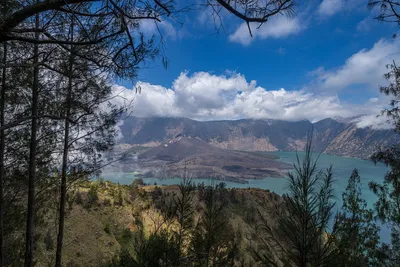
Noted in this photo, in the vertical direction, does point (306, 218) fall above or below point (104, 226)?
Answer: above

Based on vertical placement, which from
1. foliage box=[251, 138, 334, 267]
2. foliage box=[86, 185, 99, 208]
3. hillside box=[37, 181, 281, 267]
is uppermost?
foliage box=[251, 138, 334, 267]

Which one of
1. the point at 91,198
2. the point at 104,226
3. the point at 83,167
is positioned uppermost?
the point at 83,167

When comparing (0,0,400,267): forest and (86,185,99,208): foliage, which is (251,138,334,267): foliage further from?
(86,185,99,208): foliage

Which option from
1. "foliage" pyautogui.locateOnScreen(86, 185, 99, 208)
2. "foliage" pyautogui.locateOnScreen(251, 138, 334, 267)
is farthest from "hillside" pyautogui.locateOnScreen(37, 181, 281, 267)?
"foliage" pyautogui.locateOnScreen(251, 138, 334, 267)

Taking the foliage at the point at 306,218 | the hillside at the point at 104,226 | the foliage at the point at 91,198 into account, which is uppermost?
the foliage at the point at 306,218

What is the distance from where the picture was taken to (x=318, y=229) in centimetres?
305

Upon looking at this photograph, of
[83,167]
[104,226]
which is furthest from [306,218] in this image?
[104,226]

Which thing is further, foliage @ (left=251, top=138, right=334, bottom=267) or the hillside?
the hillside

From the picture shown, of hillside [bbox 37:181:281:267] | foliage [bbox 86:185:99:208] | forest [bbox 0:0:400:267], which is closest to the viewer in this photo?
forest [bbox 0:0:400:267]

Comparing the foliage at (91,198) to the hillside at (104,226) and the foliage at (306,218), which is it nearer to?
the hillside at (104,226)

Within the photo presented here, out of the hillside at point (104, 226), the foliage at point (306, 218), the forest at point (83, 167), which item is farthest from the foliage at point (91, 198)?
the foliage at point (306, 218)

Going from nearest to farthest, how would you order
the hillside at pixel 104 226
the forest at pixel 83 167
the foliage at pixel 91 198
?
the forest at pixel 83 167 < the hillside at pixel 104 226 < the foliage at pixel 91 198

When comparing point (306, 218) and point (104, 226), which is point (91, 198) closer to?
point (104, 226)

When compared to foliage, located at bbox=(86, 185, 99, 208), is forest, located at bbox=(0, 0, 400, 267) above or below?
above
